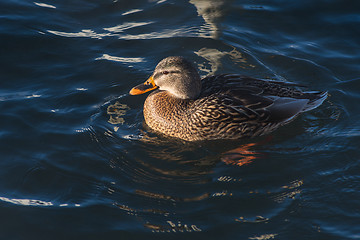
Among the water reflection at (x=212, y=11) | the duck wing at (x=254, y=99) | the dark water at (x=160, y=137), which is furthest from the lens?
the water reflection at (x=212, y=11)

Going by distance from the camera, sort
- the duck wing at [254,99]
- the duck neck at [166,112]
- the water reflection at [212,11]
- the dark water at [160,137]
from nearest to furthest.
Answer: the dark water at [160,137], the duck wing at [254,99], the duck neck at [166,112], the water reflection at [212,11]

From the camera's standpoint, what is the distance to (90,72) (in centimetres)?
923

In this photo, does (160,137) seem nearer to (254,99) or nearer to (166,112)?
(166,112)

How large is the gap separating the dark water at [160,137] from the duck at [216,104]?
22 cm

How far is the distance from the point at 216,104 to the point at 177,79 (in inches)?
29.6

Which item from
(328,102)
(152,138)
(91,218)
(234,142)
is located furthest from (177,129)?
(328,102)

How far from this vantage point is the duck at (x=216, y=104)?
24.7ft

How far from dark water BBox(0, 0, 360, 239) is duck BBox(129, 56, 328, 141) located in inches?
8.6

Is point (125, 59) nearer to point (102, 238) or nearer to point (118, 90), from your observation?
point (118, 90)

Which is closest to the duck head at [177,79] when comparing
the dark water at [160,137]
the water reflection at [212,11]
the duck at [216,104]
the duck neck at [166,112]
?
the duck at [216,104]

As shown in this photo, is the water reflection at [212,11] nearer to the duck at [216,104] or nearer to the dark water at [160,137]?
the dark water at [160,137]

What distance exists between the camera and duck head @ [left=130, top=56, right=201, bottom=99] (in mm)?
7555

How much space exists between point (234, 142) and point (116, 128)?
195cm

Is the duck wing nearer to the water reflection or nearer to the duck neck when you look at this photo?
the duck neck
